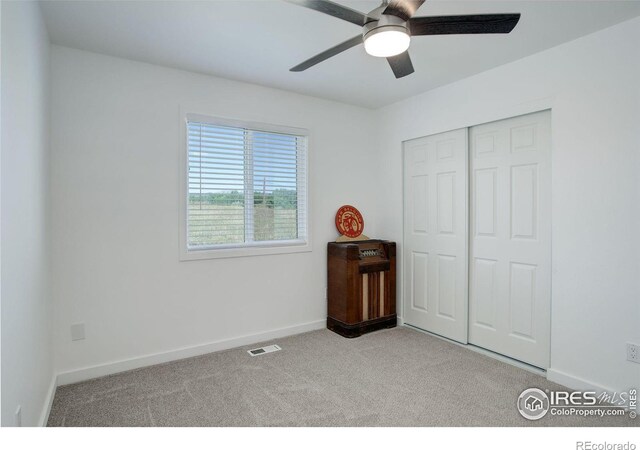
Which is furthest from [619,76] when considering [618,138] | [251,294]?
[251,294]

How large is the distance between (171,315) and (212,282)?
0.42 meters

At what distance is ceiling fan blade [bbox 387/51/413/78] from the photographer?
76.0 inches

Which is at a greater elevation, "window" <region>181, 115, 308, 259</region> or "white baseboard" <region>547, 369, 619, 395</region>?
"window" <region>181, 115, 308, 259</region>

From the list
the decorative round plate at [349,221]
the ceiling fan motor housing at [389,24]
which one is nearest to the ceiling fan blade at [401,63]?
the ceiling fan motor housing at [389,24]

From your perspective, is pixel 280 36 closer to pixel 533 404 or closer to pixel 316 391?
pixel 316 391

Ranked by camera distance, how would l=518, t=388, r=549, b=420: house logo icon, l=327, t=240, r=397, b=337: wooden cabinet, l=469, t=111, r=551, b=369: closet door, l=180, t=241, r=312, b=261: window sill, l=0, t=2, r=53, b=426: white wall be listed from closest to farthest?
l=0, t=2, r=53, b=426: white wall → l=518, t=388, r=549, b=420: house logo icon → l=469, t=111, r=551, b=369: closet door → l=180, t=241, r=312, b=261: window sill → l=327, t=240, r=397, b=337: wooden cabinet

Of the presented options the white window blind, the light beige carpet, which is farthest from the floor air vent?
the white window blind

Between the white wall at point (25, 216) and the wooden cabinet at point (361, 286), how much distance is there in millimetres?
2363

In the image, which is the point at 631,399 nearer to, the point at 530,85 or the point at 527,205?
the point at 527,205

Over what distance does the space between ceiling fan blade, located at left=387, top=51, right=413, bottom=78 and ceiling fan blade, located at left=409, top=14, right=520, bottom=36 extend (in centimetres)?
20

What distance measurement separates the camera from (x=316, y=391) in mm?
2486

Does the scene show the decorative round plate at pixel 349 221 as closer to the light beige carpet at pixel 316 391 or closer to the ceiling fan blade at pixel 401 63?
the light beige carpet at pixel 316 391

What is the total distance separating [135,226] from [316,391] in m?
1.86

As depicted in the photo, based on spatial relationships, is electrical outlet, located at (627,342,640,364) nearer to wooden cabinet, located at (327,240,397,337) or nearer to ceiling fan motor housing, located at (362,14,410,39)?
wooden cabinet, located at (327,240,397,337)
